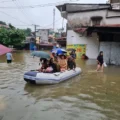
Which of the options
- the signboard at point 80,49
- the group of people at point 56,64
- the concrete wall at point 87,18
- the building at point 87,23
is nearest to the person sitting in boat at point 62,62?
the group of people at point 56,64

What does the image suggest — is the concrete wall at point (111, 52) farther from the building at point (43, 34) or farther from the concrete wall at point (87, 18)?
the building at point (43, 34)

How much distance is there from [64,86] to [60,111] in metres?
4.48

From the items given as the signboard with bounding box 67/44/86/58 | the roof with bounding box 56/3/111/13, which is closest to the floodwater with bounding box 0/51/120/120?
the signboard with bounding box 67/44/86/58

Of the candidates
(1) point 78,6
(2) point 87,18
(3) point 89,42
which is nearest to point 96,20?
(2) point 87,18

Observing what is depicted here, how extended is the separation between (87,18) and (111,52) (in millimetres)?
7974

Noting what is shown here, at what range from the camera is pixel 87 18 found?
3189cm

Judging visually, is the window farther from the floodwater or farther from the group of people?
the floodwater

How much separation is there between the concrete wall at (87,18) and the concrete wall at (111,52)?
4546 mm

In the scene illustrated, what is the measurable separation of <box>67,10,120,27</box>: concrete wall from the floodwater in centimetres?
1586

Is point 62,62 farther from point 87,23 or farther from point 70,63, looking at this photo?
point 87,23

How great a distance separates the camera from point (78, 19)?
1284 inches

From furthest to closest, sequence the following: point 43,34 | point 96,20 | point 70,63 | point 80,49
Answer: point 43,34
point 80,49
point 96,20
point 70,63

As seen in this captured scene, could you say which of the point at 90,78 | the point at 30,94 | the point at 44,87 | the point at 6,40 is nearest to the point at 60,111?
the point at 30,94

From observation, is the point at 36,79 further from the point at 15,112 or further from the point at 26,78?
the point at 15,112
